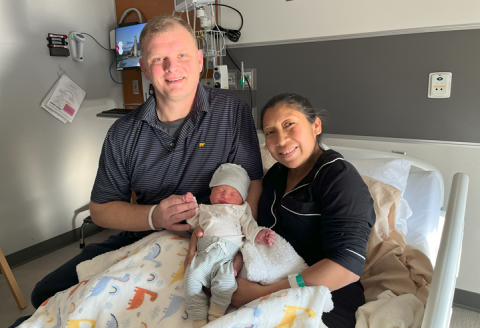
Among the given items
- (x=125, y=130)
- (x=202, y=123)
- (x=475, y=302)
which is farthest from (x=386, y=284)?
(x=475, y=302)

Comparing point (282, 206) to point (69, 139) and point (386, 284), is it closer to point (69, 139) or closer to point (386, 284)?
point (386, 284)

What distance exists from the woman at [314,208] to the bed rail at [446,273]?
21cm

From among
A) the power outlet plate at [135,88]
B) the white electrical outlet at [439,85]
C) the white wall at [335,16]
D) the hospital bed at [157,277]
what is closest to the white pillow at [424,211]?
the hospital bed at [157,277]

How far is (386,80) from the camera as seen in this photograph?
76.0 inches

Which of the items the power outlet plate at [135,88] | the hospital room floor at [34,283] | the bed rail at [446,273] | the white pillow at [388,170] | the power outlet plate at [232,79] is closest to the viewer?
the bed rail at [446,273]

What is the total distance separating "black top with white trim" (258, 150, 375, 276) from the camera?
0.95 m

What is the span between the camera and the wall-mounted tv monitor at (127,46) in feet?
9.07

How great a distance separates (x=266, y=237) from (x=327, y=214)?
22 centimetres

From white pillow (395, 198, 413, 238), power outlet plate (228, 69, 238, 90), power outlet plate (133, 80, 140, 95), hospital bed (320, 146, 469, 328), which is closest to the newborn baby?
hospital bed (320, 146, 469, 328)

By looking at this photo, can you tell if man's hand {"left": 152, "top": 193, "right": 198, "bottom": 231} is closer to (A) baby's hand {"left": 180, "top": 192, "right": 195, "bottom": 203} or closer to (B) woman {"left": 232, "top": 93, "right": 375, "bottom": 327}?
(A) baby's hand {"left": 180, "top": 192, "right": 195, "bottom": 203}

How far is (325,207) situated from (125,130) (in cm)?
88

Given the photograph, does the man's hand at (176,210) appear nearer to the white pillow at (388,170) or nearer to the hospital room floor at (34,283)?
the white pillow at (388,170)

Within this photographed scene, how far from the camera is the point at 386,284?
1113 millimetres

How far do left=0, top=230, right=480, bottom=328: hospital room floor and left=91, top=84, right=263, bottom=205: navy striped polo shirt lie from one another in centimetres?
131
